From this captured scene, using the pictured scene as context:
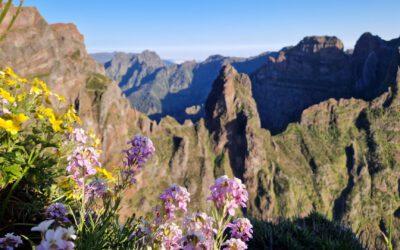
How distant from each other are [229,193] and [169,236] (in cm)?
103

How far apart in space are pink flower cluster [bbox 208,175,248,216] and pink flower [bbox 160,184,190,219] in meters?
1.26

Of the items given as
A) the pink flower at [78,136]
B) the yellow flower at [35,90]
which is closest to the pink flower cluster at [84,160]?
the pink flower at [78,136]

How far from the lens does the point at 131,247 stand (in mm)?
4703

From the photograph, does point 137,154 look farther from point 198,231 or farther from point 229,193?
point 198,231

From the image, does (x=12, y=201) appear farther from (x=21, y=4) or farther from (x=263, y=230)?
(x=263, y=230)

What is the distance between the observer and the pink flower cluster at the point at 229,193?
14.4 feet

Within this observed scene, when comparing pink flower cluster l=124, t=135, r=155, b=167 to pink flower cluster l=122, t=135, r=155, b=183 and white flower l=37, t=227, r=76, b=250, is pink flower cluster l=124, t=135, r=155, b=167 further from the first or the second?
white flower l=37, t=227, r=76, b=250

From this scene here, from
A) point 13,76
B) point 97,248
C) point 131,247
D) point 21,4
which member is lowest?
point 131,247

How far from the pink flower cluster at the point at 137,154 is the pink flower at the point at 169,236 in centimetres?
121

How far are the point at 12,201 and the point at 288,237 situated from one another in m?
5.50

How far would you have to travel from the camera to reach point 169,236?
4.84m

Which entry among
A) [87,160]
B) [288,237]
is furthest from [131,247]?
[288,237]

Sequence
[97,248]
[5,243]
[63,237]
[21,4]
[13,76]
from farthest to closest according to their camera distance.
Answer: [13,76] → [97,248] → [5,243] → [21,4] → [63,237]

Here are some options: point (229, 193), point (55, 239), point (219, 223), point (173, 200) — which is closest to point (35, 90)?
point (173, 200)
